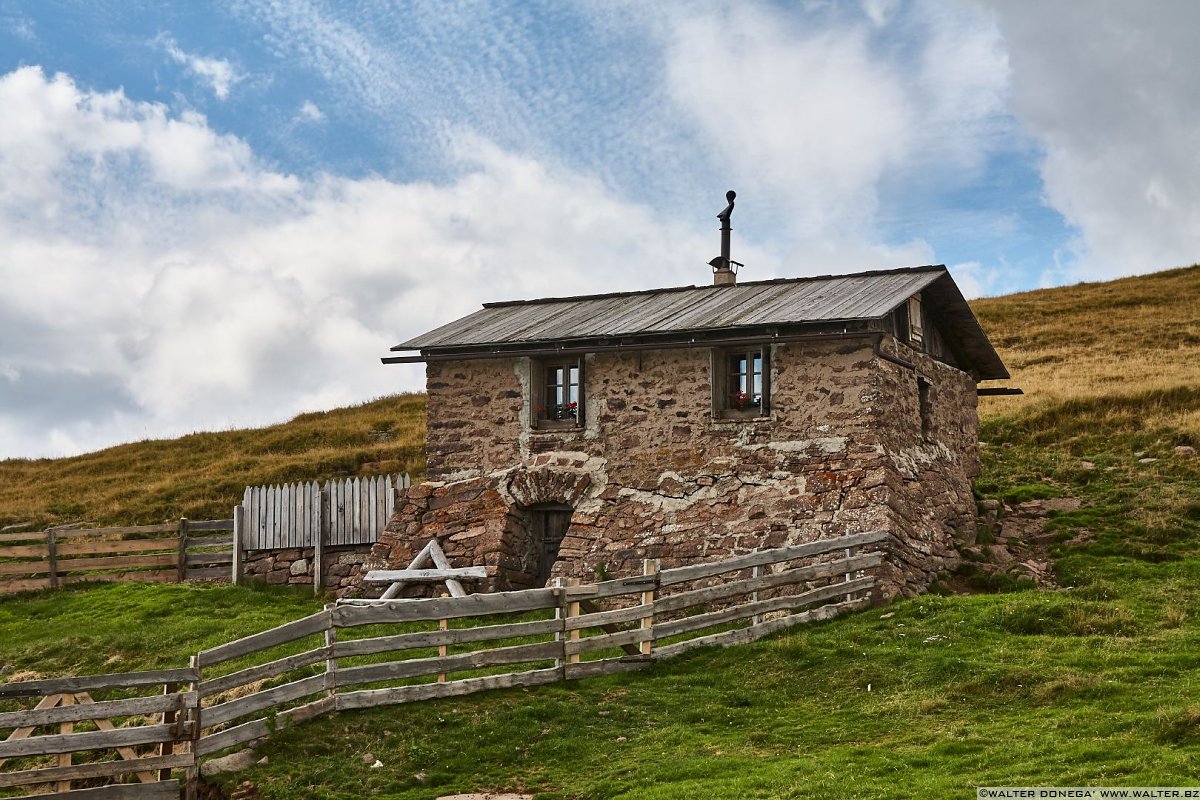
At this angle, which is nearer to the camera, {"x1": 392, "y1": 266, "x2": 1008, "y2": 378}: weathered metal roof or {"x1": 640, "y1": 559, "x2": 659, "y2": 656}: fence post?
{"x1": 640, "y1": 559, "x2": 659, "y2": 656}: fence post

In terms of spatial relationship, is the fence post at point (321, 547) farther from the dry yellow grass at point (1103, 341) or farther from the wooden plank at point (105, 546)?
the dry yellow grass at point (1103, 341)

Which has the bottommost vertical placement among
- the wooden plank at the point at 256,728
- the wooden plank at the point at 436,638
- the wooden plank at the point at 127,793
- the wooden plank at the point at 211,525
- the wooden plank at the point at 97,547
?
the wooden plank at the point at 127,793

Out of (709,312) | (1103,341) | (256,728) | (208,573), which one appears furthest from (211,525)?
(1103,341)

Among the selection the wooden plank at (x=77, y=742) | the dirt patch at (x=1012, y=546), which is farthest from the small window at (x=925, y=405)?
the wooden plank at (x=77, y=742)

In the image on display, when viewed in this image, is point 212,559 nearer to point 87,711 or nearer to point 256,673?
point 256,673

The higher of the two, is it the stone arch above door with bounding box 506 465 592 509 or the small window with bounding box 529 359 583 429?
the small window with bounding box 529 359 583 429

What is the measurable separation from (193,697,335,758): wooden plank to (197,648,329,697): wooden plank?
0.42m

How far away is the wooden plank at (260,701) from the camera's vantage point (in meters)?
12.2

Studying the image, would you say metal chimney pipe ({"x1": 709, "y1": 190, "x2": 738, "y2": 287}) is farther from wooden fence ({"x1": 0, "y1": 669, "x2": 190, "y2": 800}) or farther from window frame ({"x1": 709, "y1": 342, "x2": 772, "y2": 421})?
wooden fence ({"x1": 0, "y1": 669, "x2": 190, "y2": 800})

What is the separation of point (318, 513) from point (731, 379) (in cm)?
899

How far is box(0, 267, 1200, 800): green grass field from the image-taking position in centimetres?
1121

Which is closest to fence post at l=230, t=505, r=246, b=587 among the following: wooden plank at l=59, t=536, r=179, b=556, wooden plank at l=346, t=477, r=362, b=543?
wooden plank at l=59, t=536, r=179, b=556

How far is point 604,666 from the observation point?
15.7 m

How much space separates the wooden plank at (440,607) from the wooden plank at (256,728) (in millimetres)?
954
